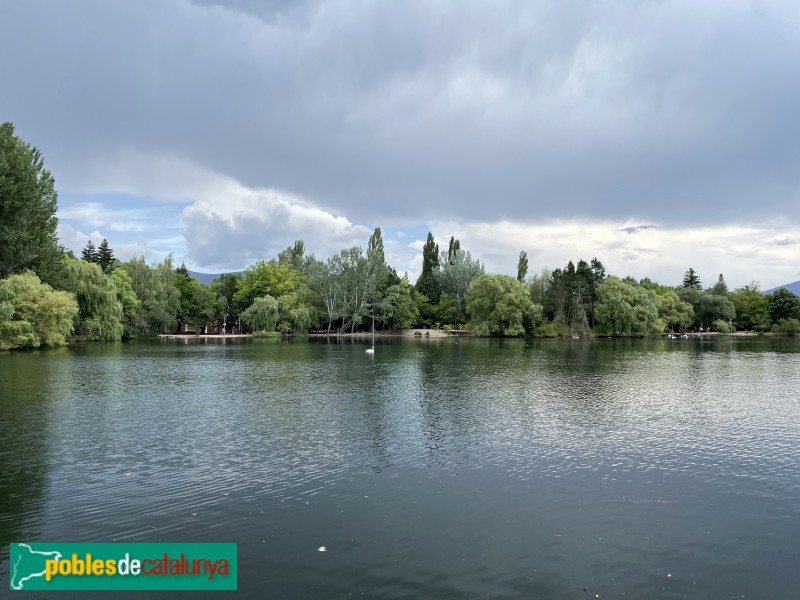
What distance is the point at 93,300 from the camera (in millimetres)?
69812

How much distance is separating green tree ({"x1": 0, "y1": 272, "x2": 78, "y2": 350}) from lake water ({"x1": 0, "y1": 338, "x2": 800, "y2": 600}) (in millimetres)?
30321

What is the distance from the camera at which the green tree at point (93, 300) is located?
68.6 metres

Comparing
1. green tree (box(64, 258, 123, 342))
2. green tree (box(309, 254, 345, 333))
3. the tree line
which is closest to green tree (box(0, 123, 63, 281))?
the tree line

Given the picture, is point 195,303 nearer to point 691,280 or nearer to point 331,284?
point 331,284

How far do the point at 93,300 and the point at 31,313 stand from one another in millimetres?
14245

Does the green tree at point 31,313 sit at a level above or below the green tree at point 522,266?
below

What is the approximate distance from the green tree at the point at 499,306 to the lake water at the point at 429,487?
7309 centimetres

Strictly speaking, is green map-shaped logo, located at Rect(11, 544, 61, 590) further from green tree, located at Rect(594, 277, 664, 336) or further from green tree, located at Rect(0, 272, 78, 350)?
green tree, located at Rect(594, 277, 664, 336)

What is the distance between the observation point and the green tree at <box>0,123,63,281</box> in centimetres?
5191

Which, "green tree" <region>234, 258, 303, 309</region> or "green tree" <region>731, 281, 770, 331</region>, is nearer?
"green tree" <region>234, 258, 303, 309</region>

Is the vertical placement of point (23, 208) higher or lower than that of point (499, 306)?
higher

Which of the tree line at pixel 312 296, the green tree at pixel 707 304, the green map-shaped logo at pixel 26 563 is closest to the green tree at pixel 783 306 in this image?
the tree line at pixel 312 296

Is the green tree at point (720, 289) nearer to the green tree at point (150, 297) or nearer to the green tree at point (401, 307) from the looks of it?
the green tree at point (401, 307)

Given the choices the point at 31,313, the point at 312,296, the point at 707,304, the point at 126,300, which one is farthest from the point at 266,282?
the point at 707,304
